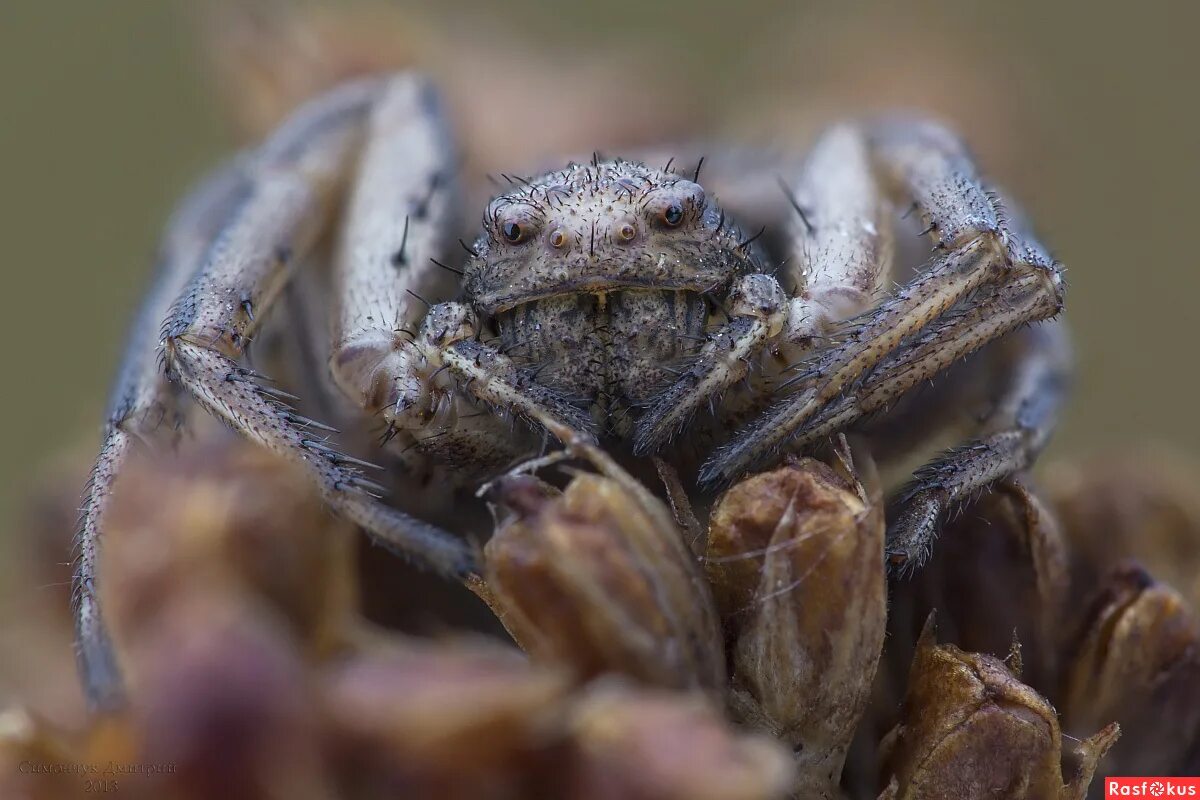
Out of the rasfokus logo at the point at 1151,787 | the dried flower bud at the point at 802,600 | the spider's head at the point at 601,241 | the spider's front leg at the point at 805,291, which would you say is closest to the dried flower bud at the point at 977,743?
the dried flower bud at the point at 802,600

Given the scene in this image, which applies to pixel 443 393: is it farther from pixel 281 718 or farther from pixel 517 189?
pixel 281 718

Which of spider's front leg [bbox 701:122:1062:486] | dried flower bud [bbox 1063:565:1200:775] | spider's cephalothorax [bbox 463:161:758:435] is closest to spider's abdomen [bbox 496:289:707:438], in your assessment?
spider's cephalothorax [bbox 463:161:758:435]

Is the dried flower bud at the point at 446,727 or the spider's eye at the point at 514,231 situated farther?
the spider's eye at the point at 514,231

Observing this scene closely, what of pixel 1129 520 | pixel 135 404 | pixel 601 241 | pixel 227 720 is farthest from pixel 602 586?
pixel 1129 520

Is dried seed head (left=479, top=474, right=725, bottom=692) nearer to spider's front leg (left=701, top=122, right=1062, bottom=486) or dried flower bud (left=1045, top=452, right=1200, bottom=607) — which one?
spider's front leg (left=701, top=122, right=1062, bottom=486)

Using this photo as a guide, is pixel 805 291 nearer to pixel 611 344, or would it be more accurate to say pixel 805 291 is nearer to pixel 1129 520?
pixel 611 344

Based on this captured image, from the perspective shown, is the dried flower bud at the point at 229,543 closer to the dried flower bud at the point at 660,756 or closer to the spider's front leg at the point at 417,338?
the spider's front leg at the point at 417,338

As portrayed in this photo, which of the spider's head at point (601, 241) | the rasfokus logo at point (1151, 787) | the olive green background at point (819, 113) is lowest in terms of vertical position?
the rasfokus logo at point (1151, 787)
